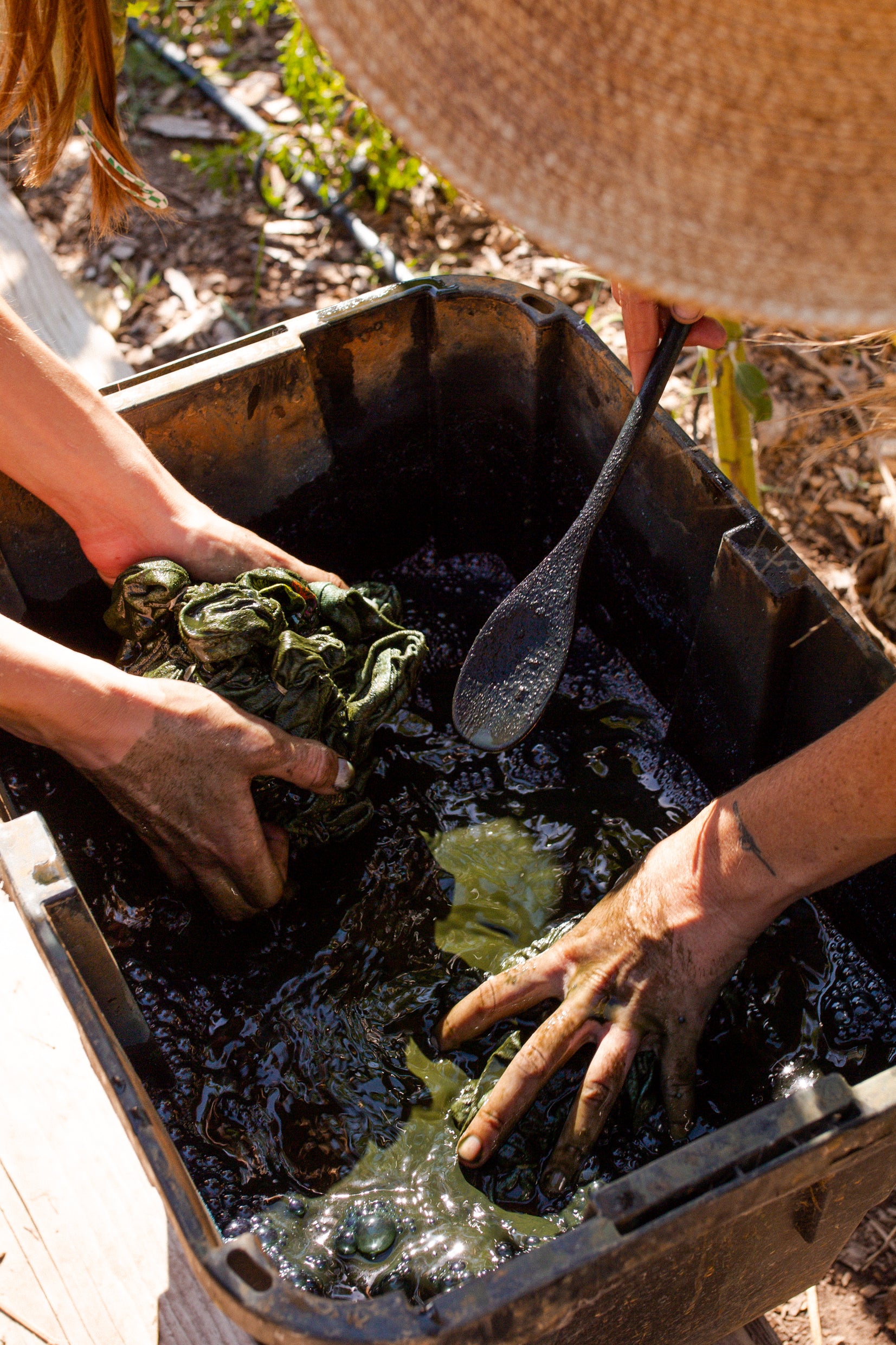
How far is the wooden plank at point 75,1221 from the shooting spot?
1.25 metres

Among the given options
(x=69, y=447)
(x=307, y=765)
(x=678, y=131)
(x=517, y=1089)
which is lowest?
(x=517, y=1089)

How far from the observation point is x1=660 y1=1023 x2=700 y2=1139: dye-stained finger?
1244 mm

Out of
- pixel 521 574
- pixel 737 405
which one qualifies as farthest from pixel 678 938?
pixel 737 405

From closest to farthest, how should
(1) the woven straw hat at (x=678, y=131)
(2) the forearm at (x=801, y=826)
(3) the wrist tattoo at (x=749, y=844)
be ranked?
(1) the woven straw hat at (x=678, y=131) < (2) the forearm at (x=801, y=826) < (3) the wrist tattoo at (x=749, y=844)

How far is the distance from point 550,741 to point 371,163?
2.07 metres

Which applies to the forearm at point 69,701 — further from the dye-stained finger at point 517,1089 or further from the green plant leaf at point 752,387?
the green plant leaf at point 752,387

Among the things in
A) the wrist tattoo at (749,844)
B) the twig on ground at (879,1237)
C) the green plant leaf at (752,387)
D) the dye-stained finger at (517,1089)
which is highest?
the green plant leaf at (752,387)

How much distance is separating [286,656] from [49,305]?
1.50m

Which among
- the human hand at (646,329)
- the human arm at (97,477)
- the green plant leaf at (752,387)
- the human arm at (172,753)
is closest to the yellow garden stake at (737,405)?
the green plant leaf at (752,387)

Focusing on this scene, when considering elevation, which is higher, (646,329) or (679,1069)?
(646,329)

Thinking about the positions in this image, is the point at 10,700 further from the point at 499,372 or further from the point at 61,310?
the point at 61,310

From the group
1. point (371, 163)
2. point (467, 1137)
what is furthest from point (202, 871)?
point (371, 163)

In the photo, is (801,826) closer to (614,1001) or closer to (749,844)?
(749,844)

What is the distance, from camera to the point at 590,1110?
3.88 feet
